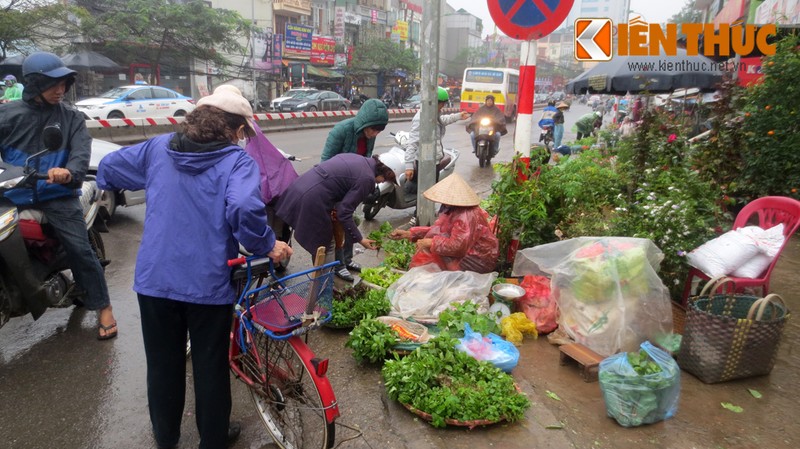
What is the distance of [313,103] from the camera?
2744 centimetres

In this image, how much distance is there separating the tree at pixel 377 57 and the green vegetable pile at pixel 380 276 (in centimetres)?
3954

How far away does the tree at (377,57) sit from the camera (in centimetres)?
4321

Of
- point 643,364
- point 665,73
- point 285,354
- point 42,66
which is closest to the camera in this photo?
point 285,354

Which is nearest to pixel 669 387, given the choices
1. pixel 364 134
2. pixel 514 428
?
pixel 514 428

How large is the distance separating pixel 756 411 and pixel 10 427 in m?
4.14

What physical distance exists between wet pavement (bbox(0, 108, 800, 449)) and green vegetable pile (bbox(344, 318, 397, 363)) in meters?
0.12

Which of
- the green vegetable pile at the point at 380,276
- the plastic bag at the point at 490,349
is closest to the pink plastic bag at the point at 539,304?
the plastic bag at the point at 490,349

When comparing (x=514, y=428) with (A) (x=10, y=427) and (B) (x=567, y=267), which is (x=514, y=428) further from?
(A) (x=10, y=427)

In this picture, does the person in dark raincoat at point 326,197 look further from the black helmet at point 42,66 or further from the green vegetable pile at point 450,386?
the black helmet at point 42,66

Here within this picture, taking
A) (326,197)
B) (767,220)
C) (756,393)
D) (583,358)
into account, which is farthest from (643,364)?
(326,197)

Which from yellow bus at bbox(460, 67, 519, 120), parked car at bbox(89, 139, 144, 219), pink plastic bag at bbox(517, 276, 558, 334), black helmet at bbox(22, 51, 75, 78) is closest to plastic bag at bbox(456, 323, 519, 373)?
pink plastic bag at bbox(517, 276, 558, 334)

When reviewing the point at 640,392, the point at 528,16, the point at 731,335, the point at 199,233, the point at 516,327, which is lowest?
the point at 516,327

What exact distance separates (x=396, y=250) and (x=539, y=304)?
68.9 inches

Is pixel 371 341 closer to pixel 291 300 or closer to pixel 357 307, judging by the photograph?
pixel 357 307
